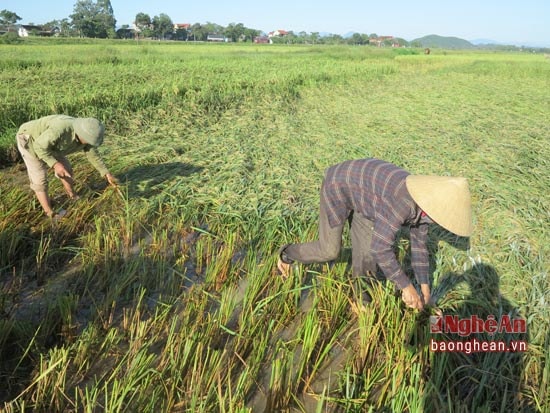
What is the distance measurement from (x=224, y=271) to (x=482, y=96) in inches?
398

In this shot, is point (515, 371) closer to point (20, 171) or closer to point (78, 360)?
point (78, 360)

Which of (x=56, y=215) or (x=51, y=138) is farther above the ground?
(x=51, y=138)

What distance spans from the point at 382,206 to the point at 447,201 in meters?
0.35

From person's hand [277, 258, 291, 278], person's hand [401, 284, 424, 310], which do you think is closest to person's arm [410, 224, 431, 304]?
person's hand [401, 284, 424, 310]

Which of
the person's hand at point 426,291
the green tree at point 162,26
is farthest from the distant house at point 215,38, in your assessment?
the person's hand at point 426,291

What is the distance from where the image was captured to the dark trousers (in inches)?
85.0

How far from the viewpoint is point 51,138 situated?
114 inches

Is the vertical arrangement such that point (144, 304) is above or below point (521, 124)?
below

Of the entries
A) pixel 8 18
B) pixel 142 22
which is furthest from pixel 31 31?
pixel 142 22

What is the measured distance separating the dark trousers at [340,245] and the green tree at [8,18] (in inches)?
3139

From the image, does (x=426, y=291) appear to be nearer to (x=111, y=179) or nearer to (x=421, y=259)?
(x=421, y=259)

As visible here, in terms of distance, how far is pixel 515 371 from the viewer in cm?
186

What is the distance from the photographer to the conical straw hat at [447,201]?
5.22ft

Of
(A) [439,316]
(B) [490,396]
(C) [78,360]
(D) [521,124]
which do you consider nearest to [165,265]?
(C) [78,360]
